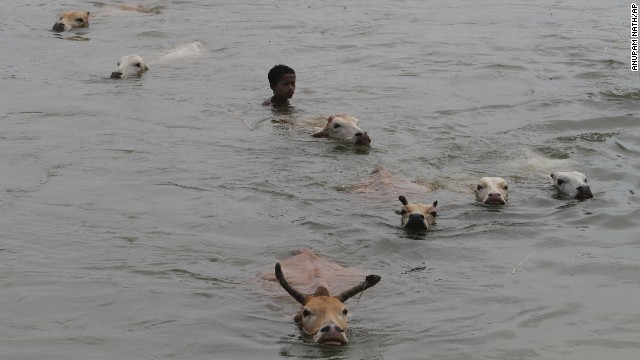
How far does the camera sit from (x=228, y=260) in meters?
8.56

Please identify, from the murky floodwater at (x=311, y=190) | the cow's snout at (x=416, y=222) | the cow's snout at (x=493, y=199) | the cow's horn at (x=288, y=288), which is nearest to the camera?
the cow's horn at (x=288, y=288)

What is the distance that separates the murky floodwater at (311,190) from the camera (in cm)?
721

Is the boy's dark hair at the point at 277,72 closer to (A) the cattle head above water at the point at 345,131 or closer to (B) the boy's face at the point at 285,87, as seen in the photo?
(B) the boy's face at the point at 285,87

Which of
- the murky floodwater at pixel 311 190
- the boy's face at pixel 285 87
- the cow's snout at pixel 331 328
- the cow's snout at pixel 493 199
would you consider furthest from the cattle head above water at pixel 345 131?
the cow's snout at pixel 331 328

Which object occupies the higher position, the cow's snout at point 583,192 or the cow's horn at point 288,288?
the cow's horn at point 288,288

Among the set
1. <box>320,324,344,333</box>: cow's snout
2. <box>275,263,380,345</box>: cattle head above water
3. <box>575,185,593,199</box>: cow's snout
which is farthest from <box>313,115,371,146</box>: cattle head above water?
<box>320,324,344,333</box>: cow's snout

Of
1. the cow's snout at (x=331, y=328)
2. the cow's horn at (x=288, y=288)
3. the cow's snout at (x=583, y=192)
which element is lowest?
the cow's snout at (x=583, y=192)

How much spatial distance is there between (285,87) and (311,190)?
368 centimetres

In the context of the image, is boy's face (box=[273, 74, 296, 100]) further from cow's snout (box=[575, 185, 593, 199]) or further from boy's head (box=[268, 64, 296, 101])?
cow's snout (box=[575, 185, 593, 199])

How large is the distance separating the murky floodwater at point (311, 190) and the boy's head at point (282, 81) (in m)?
0.30

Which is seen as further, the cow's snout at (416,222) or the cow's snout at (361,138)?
the cow's snout at (361,138)

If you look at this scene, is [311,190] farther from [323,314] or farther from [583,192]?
[323,314]

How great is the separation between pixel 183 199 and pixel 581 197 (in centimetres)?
416

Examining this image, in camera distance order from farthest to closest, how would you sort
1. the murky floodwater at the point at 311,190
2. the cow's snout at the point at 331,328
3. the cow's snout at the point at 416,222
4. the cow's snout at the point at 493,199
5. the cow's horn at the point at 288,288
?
the cow's snout at the point at 493,199 → the cow's snout at the point at 416,222 → the murky floodwater at the point at 311,190 → the cow's horn at the point at 288,288 → the cow's snout at the point at 331,328
